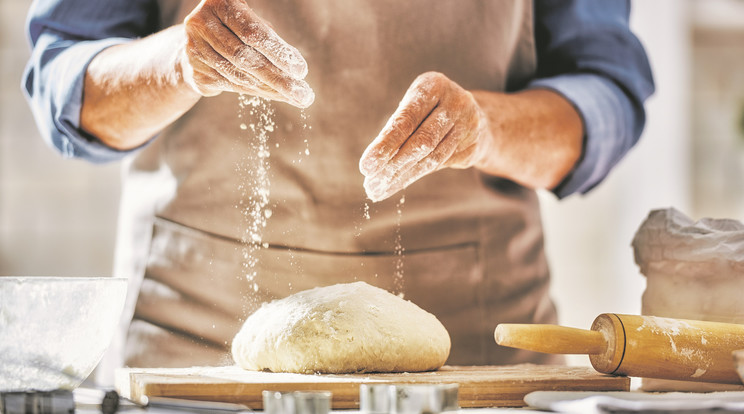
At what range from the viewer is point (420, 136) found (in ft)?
3.60

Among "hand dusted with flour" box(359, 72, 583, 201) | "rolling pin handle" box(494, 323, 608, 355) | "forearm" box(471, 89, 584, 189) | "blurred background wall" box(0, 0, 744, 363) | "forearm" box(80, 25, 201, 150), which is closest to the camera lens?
"rolling pin handle" box(494, 323, 608, 355)

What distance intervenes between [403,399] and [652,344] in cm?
38

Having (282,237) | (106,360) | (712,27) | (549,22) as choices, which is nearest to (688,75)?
(712,27)

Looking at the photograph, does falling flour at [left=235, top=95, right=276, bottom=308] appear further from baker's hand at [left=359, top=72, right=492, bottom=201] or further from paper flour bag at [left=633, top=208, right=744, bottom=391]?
paper flour bag at [left=633, top=208, right=744, bottom=391]

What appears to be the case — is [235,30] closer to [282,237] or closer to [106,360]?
[282,237]

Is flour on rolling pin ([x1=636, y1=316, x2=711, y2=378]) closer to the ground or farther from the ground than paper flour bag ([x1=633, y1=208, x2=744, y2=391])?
closer to the ground

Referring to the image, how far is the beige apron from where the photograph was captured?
4.34ft

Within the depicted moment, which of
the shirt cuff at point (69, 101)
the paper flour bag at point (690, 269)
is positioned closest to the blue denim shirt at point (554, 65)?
the shirt cuff at point (69, 101)

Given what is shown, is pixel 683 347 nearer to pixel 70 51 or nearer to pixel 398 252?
pixel 398 252

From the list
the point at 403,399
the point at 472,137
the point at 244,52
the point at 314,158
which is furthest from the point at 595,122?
the point at 403,399

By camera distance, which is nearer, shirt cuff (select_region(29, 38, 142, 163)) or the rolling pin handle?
Result: the rolling pin handle

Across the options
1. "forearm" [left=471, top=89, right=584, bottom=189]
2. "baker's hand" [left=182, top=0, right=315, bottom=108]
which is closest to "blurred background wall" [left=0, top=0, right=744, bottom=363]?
"forearm" [left=471, top=89, right=584, bottom=189]

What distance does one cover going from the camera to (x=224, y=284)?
1.34 m

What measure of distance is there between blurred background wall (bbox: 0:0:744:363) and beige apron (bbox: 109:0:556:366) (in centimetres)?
80
